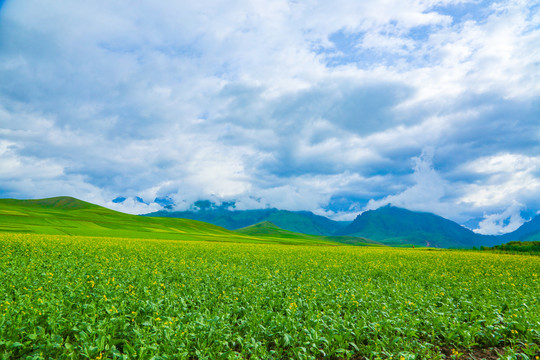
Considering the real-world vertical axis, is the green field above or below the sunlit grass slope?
above

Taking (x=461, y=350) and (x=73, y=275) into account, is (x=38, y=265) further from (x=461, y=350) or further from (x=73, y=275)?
(x=461, y=350)

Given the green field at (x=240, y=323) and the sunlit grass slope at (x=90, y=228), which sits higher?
the green field at (x=240, y=323)

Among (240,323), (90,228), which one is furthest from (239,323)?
(90,228)

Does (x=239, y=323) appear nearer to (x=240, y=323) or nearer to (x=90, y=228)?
(x=240, y=323)

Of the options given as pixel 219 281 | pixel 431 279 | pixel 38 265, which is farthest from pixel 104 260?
pixel 431 279

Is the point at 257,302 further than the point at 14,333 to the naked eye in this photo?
Yes

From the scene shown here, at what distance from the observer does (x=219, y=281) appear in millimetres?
16250

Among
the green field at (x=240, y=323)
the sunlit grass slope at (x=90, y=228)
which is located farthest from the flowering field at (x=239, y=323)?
the sunlit grass slope at (x=90, y=228)

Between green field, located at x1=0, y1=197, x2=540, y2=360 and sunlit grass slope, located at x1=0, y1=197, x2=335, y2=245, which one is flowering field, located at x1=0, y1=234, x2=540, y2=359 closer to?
green field, located at x1=0, y1=197, x2=540, y2=360

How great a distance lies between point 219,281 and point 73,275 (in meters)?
7.85

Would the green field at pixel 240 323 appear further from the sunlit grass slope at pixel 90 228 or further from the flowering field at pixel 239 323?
the sunlit grass slope at pixel 90 228

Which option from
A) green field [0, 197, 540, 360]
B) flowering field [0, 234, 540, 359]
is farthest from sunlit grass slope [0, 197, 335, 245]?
green field [0, 197, 540, 360]

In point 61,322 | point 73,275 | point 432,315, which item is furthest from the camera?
point 73,275

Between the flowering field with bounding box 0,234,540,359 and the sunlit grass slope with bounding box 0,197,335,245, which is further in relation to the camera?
the sunlit grass slope with bounding box 0,197,335,245
